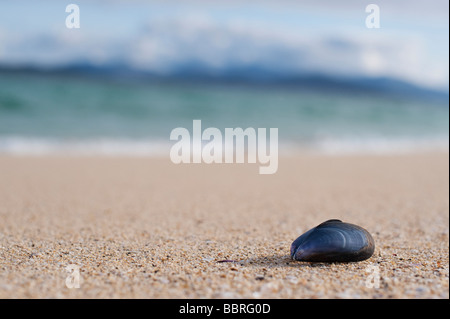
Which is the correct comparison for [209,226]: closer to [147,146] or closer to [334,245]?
[334,245]

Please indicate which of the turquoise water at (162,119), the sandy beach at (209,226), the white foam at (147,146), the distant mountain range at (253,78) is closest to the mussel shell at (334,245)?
the sandy beach at (209,226)

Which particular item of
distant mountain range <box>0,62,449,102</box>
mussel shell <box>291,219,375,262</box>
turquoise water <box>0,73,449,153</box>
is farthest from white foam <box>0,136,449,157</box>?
distant mountain range <box>0,62,449,102</box>

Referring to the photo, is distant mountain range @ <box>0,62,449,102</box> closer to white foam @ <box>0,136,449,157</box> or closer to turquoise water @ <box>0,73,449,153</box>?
turquoise water @ <box>0,73,449,153</box>

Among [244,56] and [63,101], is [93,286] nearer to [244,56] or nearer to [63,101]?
[63,101]

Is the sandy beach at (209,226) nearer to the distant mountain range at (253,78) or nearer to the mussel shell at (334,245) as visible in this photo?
the mussel shell at (334,245)

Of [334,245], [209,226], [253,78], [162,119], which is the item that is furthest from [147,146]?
[253,78]
